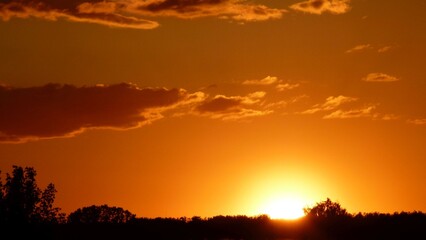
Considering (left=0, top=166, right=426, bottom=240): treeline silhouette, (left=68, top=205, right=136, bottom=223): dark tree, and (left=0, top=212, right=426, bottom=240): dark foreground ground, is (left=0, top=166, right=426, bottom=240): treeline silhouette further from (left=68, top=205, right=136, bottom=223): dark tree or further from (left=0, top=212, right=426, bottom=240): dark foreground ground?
(left=68, top=205, right=136, bottom=223): dark tree

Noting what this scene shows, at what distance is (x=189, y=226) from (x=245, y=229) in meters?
5.61

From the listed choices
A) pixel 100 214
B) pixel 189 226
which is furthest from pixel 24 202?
pixel 100 214

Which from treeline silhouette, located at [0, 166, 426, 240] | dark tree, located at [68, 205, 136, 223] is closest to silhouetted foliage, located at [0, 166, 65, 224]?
treeline silhouette, located at [0, 166, 426, 240]

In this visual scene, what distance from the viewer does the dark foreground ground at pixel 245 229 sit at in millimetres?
76500

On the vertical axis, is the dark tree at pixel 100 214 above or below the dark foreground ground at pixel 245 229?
above

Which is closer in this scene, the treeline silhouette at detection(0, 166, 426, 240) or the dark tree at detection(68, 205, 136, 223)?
the treeline silhouette at detection(0, 166, 426, 240)

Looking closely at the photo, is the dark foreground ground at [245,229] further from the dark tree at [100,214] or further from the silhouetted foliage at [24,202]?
the dark tree at [100,214]

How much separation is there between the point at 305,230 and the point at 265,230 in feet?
14.1

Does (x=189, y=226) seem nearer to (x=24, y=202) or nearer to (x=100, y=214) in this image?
(x=24, y=202)

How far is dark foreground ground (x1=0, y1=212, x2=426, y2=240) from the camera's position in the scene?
→ 76.5 metres

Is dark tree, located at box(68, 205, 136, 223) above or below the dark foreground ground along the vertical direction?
above

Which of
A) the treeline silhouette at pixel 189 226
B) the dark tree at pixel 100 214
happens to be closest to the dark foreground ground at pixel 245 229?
the treeline silhouette at pixel 189 226

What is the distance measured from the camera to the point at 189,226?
8381cm

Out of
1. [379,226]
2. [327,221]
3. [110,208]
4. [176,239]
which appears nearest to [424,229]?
[379,226]
